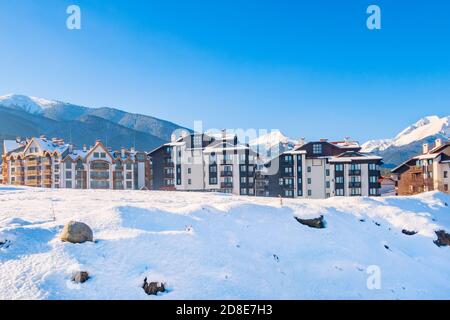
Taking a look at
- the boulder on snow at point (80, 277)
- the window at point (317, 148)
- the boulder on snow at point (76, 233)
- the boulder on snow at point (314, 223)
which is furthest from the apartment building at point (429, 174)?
the boulder on snow at point (80, 277)

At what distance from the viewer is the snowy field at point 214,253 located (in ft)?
45.1

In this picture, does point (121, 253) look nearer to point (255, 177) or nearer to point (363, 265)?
point (363, 265)

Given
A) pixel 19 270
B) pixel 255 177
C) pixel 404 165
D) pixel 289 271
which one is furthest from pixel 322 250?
pixel 404 165

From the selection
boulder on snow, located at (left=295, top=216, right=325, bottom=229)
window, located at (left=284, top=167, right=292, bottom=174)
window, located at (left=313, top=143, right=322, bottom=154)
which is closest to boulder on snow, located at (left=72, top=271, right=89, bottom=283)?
boulder on snow, located at (left=295, top=216, right=325, bottom=229)

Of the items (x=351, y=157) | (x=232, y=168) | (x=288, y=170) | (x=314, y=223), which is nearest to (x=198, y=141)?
(x=232, y=168)

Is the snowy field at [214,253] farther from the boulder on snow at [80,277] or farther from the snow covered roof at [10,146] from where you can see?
the snow covered roof at [10,146]

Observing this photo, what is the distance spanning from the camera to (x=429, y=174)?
6712 cm

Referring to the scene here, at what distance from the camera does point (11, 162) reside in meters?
82.4

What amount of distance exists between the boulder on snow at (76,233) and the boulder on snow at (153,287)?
12.9 ft

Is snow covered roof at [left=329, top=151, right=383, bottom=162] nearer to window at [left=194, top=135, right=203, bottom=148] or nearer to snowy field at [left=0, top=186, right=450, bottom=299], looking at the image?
window at [left=194, top=135, right=203, bottom=148]

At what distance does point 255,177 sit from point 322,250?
52.0 metres

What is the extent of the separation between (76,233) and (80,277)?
118 inches

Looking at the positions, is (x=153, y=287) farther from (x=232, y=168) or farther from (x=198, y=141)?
(x=198, y=141)
